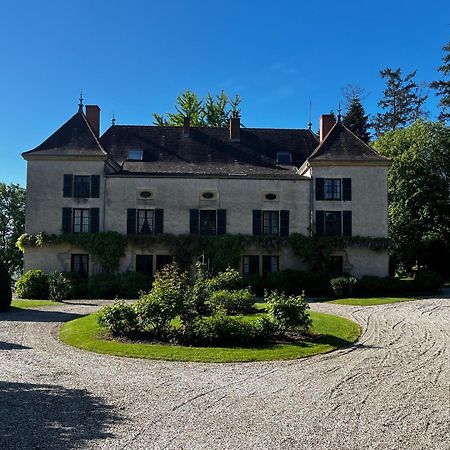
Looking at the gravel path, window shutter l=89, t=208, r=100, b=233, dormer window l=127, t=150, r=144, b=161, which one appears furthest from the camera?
dormer window l=127, t=150, r=144, b=161

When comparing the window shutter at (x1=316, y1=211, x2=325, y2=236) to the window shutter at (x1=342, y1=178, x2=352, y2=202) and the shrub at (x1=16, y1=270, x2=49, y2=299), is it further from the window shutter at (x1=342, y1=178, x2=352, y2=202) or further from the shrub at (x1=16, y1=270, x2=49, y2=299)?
the shrub at (x1=16, y1=270, x2=49, y2=299)

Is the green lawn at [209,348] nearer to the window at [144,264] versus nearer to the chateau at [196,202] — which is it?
the window at [144,264]

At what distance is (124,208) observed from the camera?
27.9 m

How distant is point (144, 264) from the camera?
2772cm

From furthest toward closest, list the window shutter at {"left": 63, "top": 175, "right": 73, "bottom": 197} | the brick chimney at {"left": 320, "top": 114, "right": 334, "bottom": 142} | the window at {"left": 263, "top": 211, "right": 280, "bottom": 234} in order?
1. the brick chimney at {"left": 320, "top": 114, "right": 334, "bottom": 142}
2. the window at {"left": 263, "top": 211, "right": 280, "bottom": 234}
3. the window shutter at {"left": 63, "top": 175, "right": 73, "bottom": 197}

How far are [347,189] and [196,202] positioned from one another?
9.01 m

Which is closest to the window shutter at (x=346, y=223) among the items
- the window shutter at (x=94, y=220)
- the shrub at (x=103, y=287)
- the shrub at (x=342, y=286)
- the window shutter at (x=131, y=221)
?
the shrub at (x=342, y=286)

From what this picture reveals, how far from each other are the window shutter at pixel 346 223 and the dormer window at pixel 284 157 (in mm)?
5691

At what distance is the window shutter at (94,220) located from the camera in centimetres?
2756

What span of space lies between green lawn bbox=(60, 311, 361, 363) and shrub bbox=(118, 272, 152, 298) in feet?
35.4

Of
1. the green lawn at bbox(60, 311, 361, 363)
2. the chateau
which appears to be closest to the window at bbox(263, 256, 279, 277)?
the chateau

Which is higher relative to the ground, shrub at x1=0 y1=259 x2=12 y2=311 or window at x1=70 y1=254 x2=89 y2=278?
window at x1=70 y1=254 x2=89 y2=278

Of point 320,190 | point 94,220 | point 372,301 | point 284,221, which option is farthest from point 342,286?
point 94,220

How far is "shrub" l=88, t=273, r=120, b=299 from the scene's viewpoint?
2523cm
